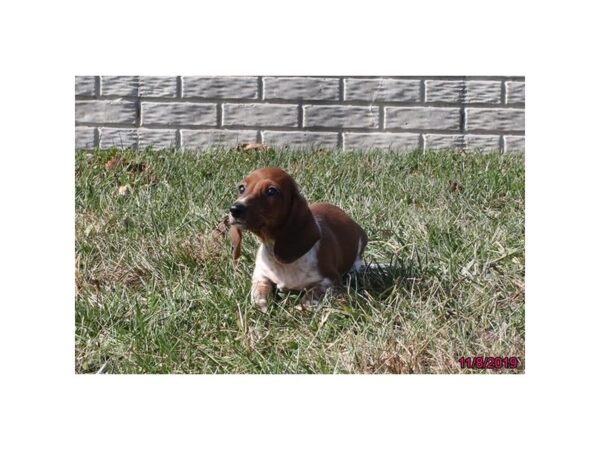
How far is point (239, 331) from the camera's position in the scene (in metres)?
3.22

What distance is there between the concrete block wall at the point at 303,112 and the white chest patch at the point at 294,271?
69 cm

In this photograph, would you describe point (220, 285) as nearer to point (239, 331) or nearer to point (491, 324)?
point (239, 331)

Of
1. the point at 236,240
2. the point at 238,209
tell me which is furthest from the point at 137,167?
the point at 238,209

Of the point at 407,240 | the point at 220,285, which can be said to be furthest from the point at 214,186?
the point at 407,240

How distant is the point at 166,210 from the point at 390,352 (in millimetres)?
1263

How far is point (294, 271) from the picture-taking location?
3314mm

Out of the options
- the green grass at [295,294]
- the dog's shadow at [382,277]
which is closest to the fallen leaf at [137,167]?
the green grass at [295,294]

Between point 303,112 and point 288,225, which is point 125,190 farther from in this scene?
point 288,225

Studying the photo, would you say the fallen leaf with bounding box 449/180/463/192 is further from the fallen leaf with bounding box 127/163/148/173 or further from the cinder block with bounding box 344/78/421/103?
the fallen leaf with bounding box 127/163/148/173

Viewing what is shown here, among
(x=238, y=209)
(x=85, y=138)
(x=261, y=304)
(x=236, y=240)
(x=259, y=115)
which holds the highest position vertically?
(x=259, y=115)

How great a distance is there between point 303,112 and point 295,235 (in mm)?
739

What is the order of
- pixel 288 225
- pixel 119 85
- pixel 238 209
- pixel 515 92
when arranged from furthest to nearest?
pixel 119 85 → pixel 515 92 → pixel 288 225 → pixel 238 209

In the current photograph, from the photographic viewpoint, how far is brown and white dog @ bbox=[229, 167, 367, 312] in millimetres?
3170

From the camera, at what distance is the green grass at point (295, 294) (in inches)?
123
